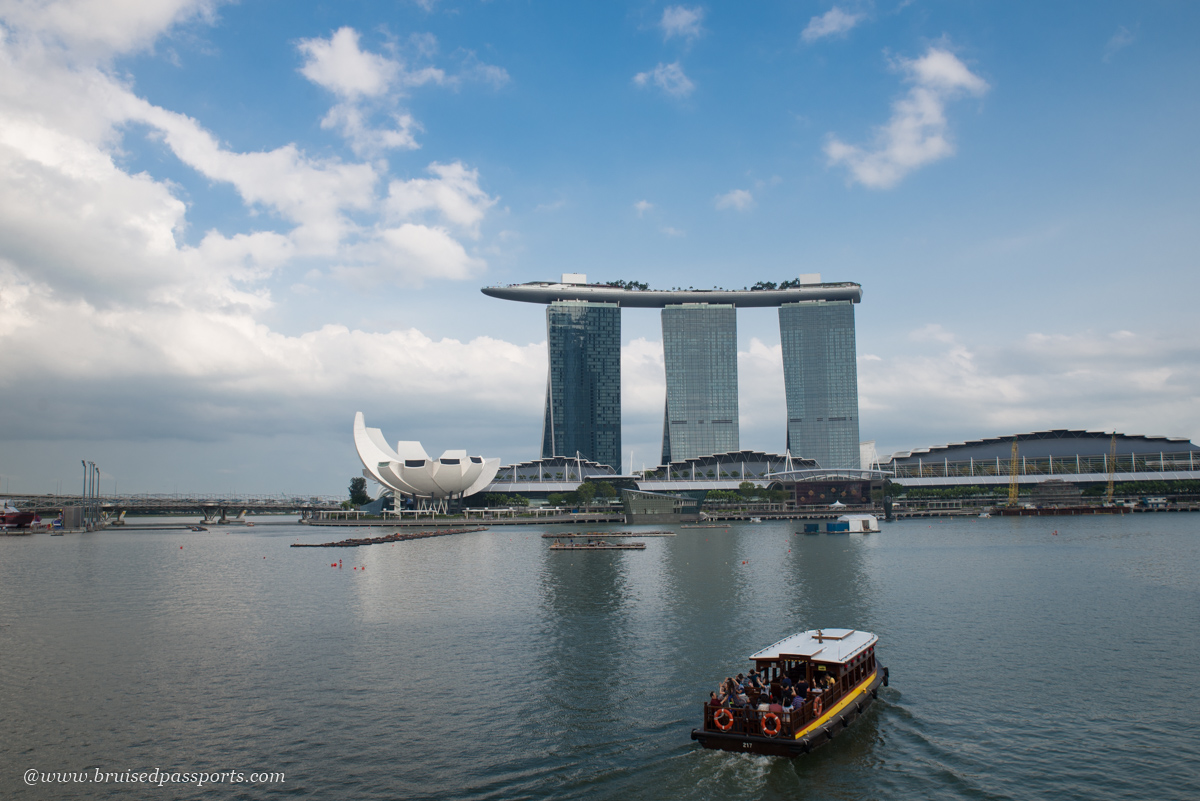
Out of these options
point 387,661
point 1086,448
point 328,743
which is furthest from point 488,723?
point 1086,448

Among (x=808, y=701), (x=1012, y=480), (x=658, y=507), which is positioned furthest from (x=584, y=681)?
(x=1012, y=480)

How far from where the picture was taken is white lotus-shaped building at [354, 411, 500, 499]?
512 feet

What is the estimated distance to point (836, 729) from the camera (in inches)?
829

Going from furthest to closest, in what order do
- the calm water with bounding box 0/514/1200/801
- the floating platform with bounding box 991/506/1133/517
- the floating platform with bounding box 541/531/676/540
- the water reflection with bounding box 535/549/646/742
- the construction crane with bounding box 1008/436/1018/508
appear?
the construction crane with bounding box 1008/436/1018/508 < the floating platform with bounding box 991/506/1133/517 < the floating platform with bounding box 541/531/676/540 < the water reflection with bounding box 535/549/646/742 < the calm water with bounding box 0/514/1200/801

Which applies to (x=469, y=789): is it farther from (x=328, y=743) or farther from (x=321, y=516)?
(x=321, y=516)

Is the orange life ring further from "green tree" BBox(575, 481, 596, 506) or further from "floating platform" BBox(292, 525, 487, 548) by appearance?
"green tree" BBox(575, 481, 596, 506)

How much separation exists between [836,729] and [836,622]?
639 inches

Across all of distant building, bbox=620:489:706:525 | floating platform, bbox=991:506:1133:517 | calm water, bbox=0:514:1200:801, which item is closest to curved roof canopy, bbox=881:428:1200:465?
floating platform, bbox=991:506:1133:517

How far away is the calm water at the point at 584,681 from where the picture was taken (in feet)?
62.2

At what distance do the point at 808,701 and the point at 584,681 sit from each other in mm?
8976

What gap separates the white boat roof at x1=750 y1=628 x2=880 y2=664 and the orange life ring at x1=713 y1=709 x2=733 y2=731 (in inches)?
121

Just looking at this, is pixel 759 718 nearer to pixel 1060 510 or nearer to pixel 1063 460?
pixel 1060 510

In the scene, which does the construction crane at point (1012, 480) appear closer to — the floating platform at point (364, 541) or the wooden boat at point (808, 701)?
the floating platform at point (364, 541)

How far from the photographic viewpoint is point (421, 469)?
6132 inches
